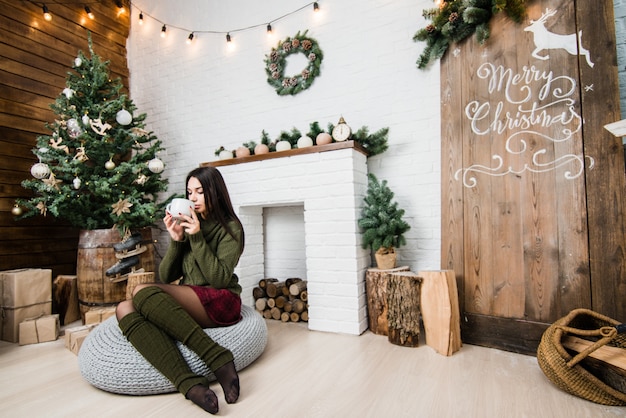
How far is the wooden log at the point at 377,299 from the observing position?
91.4 inches

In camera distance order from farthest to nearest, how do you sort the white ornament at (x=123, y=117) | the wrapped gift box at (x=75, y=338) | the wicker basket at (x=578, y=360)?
1. the white ornament at (x=123, y=117)
2. the wrapped gift box at (x=75, y=338)
3. the wicker basket at (x=578, y=360)

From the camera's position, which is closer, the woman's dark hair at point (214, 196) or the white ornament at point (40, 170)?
the woman's dark hair at point (214, 196)

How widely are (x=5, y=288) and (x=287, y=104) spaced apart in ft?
8.59

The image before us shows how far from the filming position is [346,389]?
1.60 meters

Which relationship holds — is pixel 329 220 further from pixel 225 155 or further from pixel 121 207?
pixel 121 207

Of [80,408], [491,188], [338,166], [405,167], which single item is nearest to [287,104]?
[338,166]

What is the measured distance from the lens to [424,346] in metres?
2.11

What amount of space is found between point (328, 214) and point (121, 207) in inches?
66.2

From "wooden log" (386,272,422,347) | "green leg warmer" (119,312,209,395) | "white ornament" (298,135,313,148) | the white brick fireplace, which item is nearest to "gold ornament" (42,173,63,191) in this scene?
the white brick fireplace

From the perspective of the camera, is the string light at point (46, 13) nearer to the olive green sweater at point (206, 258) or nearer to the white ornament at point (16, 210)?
the white ornament at point (16, 210)

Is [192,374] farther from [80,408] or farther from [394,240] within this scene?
[394,240]

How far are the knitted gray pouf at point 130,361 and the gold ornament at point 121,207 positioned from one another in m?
1.12

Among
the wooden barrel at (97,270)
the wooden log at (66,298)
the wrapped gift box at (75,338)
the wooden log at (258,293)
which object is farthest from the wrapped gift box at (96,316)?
the wooden log at (258,293)

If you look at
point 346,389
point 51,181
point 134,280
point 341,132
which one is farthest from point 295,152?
point 51,181
